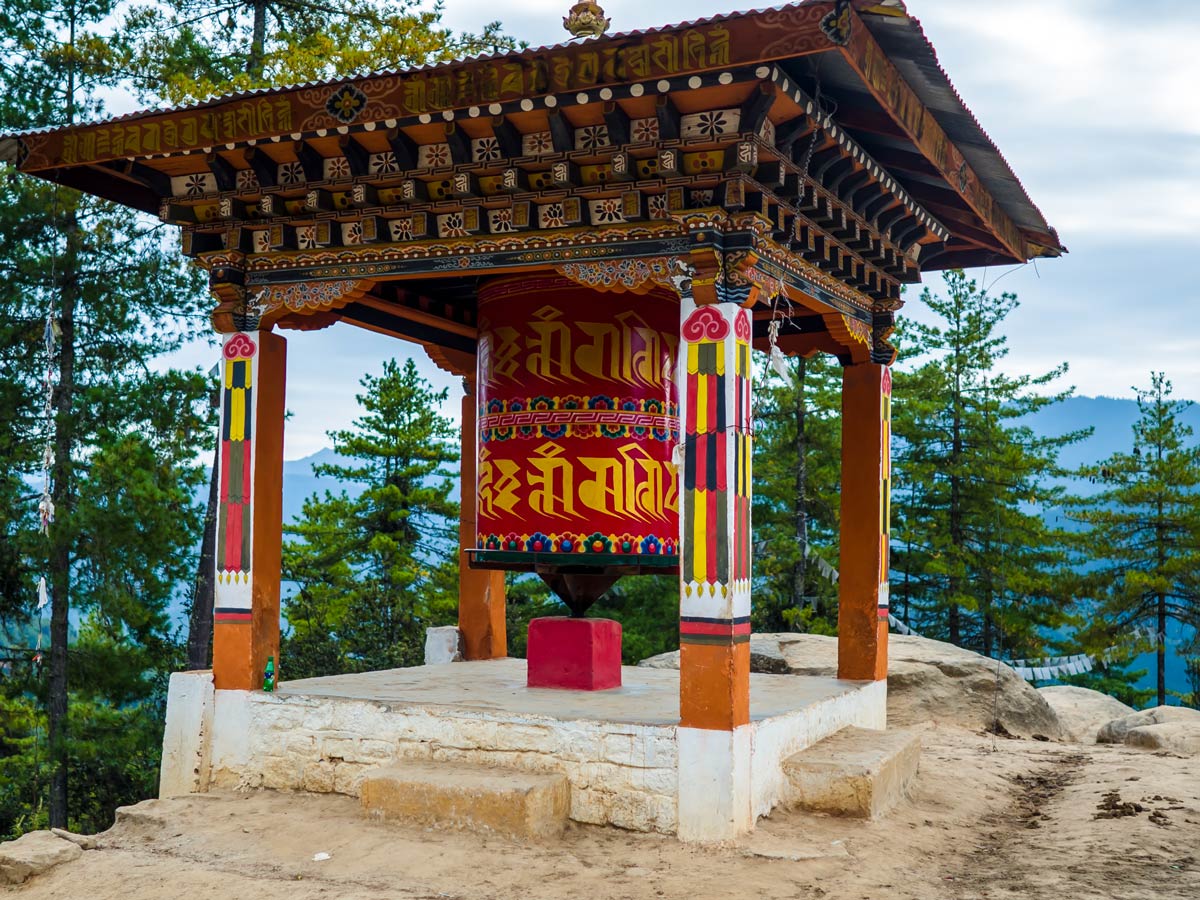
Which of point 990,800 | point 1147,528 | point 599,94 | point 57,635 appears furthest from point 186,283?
point 1147,528

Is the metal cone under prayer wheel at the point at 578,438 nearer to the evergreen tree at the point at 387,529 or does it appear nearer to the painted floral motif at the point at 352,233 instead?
the painted floral motif at the point at 352,233

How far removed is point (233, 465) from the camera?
8195mm

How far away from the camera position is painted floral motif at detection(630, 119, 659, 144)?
22.0 ft

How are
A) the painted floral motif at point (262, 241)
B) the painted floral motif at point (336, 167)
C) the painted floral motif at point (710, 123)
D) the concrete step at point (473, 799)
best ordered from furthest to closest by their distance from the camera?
A: the painted floral motif at point (262, 241) < the painted floral motif at point (336, 167) < the painted floral motif at point (710, 123) < the concrete step at point (473, 799)

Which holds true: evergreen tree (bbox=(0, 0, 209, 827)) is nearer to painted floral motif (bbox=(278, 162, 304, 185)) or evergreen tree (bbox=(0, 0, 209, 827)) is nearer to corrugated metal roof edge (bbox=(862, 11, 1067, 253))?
painted floral motif (bbox=(278, 162, 304, 185))

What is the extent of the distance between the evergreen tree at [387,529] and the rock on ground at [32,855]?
1828 cm

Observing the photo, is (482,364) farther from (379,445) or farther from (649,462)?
(379,445)

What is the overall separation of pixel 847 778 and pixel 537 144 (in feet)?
14.4

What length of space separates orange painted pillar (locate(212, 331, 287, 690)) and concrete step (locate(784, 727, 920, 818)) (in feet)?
12.3

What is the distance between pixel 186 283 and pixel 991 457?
1959 centimetres

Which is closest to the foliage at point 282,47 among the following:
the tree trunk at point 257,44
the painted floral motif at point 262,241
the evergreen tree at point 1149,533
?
the tree trunk at point 257,44

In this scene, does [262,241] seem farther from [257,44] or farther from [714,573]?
[257,44]

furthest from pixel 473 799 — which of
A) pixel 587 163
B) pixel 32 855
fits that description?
pixel 587 163

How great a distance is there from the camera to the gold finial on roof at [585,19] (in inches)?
307
